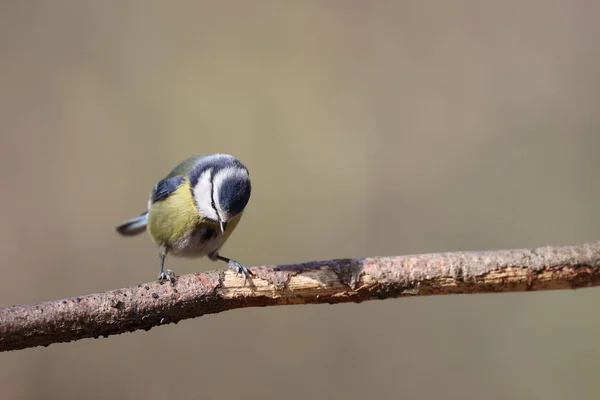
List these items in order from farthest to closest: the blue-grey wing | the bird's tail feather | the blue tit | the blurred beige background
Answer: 1. the blurred beige background
2. the bird's tail feather
3. the blue-grey wing
4. the blue tit

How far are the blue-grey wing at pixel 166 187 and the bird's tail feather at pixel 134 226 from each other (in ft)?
0.96

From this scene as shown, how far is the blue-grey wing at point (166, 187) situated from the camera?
1.97 m

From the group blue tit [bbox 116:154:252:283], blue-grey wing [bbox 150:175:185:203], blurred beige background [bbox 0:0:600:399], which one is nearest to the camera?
blue tit [bbox 116:154:252:283]

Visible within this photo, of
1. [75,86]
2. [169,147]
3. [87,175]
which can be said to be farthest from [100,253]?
[75,86]

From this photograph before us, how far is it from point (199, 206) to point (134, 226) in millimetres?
593

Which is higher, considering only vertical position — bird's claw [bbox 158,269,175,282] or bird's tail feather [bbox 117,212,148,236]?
bird's tail feather [bbox 117,212,148,236]

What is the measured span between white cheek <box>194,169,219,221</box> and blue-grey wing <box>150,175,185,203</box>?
124 millimetres

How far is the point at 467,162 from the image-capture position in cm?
310

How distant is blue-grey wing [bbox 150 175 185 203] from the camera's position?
1966 mm

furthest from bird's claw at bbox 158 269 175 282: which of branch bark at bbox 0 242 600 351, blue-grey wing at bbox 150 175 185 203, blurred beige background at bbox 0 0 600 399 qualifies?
blurred beige background at bbox 0 0 600 399

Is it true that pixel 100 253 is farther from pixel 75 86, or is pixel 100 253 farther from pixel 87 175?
pixel 75 86

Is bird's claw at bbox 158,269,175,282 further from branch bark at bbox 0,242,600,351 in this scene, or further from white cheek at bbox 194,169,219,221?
white cheek at bbox 194,169,219,221

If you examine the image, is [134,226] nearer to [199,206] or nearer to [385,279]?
Result: [199,206]

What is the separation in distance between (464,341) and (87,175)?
2.05m
